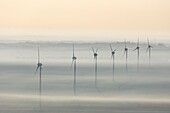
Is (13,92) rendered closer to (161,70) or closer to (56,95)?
(56,95)

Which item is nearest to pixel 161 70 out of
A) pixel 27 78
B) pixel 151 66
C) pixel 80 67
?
pixel 151 66

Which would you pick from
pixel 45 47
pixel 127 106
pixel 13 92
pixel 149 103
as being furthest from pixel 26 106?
pixel 149 103

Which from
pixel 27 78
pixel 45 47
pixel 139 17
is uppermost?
pixel 139 17

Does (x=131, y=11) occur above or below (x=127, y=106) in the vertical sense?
above

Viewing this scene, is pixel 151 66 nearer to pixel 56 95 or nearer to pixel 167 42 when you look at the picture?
pixel 167 42

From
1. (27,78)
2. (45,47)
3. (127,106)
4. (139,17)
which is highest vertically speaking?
(139,17)

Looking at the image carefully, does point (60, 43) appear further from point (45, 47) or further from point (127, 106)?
point (127, 106)

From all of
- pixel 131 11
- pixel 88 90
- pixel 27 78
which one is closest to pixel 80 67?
pixel 88 90

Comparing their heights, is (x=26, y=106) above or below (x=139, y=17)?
below
